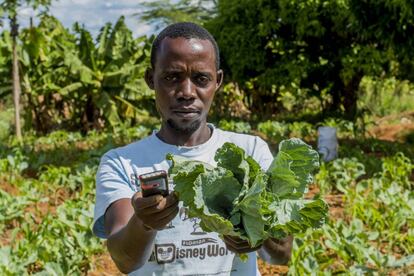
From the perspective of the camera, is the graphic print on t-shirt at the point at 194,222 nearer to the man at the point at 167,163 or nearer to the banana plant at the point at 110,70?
the man at the point at 167,163

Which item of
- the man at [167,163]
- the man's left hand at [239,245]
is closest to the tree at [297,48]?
the man at [167,163]

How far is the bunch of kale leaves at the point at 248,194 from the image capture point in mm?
1462

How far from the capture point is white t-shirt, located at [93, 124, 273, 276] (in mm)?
1791

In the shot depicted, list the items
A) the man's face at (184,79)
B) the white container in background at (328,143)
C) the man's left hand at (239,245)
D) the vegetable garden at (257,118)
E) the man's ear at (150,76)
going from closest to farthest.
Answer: the man's left hand at (239,245), the man's face at (184,79), the man's ear at (150,76), the vegetable garden at (257,118), the white container in background at (328,143)

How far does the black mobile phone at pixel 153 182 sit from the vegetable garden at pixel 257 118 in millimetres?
2761

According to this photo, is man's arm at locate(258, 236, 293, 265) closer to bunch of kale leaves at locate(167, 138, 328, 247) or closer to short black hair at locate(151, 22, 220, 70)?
bunch of kale leaves at locate(167, 138, 328, 247)

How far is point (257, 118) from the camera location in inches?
798

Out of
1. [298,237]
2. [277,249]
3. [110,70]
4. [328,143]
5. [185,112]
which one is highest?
[185,112]

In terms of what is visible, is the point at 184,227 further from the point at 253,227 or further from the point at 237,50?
the point at 237,50

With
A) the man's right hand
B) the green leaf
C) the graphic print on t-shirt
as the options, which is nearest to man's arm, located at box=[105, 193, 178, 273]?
the man's right hand

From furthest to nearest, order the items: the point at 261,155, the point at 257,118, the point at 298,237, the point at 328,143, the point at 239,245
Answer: the point at 257,118 < the point at 328,143 < the point at 298,237 < the point at 261,155 < the point at 239,245

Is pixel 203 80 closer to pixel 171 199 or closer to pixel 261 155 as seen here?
pixel 261 155

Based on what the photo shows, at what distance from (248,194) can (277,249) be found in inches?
15.0

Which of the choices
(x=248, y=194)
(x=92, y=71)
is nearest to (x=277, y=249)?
(x=248, y=194)
